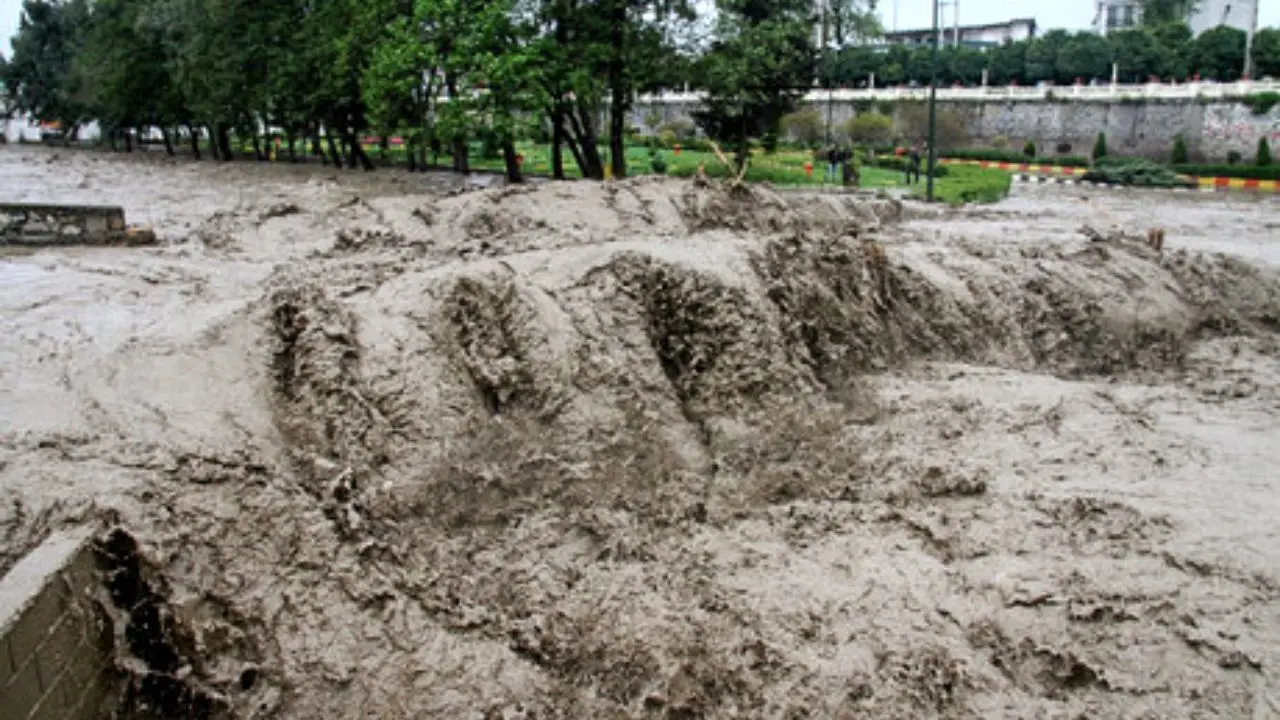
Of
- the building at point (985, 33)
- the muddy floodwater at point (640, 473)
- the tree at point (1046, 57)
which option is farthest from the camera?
the building at point (985, 33)

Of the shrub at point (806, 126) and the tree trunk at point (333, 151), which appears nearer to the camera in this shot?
the tree trunk at point (333, 151)

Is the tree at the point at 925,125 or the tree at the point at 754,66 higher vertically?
the tree at the point at 754,66

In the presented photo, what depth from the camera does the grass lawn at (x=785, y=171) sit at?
2547 centimetres

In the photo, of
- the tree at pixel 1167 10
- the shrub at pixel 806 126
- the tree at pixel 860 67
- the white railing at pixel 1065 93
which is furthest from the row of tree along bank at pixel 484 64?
the tree at pixel 1167 10

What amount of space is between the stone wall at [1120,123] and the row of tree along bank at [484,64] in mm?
5600

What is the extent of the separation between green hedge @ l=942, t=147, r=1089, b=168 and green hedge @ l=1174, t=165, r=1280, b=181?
189 inches

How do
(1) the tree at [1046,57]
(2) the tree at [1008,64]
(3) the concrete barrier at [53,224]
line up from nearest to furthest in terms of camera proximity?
(3) the concrete barrier at [53,224], (1) the tree at [1046,57], (2) the tree at [1008,64]

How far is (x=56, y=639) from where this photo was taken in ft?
14.0

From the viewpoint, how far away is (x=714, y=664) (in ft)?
18.9

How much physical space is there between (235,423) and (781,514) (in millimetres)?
4035

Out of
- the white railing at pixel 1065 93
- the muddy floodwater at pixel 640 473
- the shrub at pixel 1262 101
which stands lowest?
the muddy floodwater at pixel 640 473

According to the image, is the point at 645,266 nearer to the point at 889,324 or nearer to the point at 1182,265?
the point at 889,324

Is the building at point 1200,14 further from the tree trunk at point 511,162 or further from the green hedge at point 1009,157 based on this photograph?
the tree trunk at point 511,162

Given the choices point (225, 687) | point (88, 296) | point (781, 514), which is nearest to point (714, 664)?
point (781, 514)
